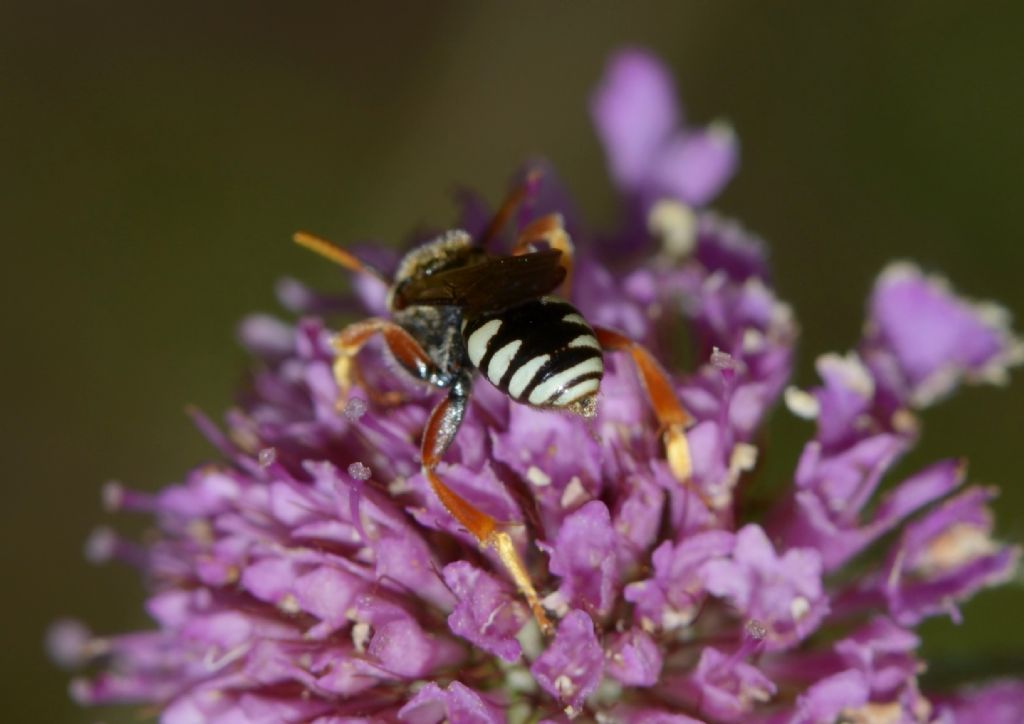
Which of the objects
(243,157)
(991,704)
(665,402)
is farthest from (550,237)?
(243,157)

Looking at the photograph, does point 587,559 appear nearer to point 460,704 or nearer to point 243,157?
point 460,704

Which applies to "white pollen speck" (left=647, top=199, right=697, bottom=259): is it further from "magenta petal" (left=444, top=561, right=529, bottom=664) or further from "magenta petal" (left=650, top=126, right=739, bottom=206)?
"magenta petal" (left=444, top=561, right=529, bottom=664)

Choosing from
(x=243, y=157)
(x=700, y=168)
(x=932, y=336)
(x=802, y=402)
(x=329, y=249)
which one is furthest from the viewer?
(x=243, y=157)

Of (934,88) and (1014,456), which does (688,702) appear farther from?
(934,88)

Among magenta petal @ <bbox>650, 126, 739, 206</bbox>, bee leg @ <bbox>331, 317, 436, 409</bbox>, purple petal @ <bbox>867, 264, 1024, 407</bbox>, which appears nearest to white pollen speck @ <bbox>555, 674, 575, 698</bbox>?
bee leg @ <bbox>331, 317, 436, 409</bbox>

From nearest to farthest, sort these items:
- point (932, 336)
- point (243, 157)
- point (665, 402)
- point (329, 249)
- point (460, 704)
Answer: point (460, 704), point (665, 402), point (329, 249), point (932, 336), point (243, 157)

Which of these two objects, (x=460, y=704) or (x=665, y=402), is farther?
(x=665, y=402)

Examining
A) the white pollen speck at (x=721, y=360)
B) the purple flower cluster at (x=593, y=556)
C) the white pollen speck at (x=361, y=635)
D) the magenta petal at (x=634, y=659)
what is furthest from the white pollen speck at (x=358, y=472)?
the white pollen speck at (x=721, y=360)
